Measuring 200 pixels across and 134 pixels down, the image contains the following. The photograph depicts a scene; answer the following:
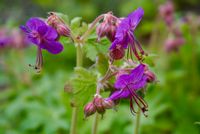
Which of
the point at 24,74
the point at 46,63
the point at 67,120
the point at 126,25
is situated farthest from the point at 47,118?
the point at 46,63

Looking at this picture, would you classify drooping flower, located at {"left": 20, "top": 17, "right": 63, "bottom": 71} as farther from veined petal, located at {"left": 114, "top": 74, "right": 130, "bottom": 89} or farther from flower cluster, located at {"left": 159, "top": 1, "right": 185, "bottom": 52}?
flower cluster, located at {"left": 159, "top": 1, "right": 185, "bottom": 52}

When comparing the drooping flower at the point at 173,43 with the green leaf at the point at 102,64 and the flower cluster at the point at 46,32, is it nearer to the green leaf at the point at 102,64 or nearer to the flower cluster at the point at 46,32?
the green leaf at the point at 102,64

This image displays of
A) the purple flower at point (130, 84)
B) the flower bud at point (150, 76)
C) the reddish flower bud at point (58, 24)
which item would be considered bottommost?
the purple flower at point (130, 84)

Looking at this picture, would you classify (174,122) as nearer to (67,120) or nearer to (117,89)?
(67,120)

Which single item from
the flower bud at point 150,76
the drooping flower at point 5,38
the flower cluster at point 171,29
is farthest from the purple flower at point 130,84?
the flower cluster at point 171,29

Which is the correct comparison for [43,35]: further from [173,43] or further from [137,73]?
[173,43]

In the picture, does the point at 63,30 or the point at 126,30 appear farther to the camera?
the point at 63,30

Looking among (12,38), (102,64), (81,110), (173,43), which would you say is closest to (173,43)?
(173,43)
